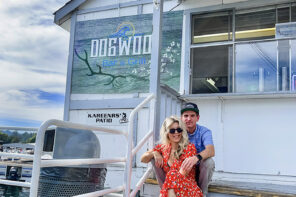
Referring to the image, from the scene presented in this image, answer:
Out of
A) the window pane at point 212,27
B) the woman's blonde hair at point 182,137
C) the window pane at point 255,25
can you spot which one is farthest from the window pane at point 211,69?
the woman's blonde hair at point 182,137

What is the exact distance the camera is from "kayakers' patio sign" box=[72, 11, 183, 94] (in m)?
5.70

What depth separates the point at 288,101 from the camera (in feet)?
14.5

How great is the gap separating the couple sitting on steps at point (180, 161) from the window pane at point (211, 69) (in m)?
2.16

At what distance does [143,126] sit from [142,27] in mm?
2102

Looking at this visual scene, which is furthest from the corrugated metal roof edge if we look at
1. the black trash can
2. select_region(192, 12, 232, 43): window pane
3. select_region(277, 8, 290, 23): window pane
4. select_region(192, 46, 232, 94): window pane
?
the black trash can

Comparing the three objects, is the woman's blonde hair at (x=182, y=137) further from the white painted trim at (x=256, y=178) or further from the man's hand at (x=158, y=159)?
the white painted trim at (x=256, y=178)

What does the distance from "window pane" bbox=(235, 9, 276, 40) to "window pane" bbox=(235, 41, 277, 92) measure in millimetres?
305

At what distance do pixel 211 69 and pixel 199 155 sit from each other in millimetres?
2716

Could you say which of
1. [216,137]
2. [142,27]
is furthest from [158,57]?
[142,27]

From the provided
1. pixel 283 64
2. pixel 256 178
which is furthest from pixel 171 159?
pixel 283 64

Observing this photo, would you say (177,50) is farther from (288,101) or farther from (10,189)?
(10,189)

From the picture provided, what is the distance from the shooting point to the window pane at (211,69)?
16.2 feet

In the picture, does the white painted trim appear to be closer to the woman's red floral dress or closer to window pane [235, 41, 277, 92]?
window pane [235, 41, 277, 92]

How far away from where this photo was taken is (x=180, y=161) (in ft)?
8.62
